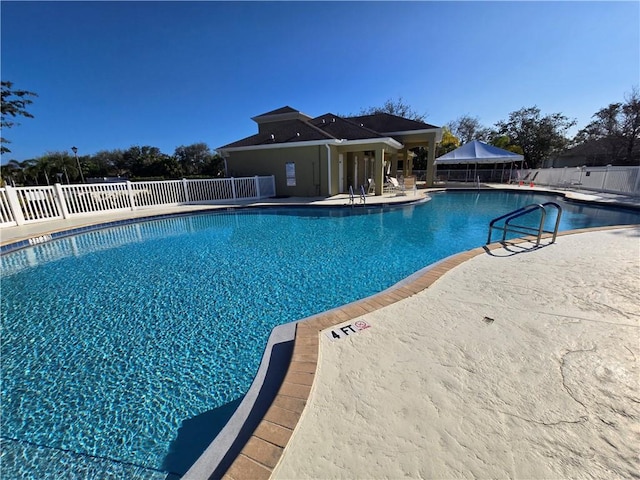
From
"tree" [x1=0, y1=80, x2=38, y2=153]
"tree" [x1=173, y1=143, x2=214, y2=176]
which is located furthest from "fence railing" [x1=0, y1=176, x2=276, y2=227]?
"tree" [x1=173, y1=143, x2=214, y2=176]

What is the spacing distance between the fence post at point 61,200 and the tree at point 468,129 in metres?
41.2

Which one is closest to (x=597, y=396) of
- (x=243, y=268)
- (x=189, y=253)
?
(x=243, y=268)

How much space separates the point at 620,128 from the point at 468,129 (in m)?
14.9

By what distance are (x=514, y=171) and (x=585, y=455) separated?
87.4 feet

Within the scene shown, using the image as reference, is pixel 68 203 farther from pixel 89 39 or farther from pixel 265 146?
pixel 265 146

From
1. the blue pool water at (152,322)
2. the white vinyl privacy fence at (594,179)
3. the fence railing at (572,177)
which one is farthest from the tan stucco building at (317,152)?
the white vinyl privacy fence at (594,179)

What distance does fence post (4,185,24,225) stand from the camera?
8.91 metres

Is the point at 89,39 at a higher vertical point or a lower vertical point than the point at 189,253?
higher

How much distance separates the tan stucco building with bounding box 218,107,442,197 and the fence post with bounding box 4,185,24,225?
883 cm

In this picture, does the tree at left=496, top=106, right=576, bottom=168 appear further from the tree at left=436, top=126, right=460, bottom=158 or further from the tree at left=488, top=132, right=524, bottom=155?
the tree at left=436, top=126, right=460, bottom=158

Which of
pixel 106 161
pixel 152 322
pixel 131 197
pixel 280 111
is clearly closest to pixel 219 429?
pixel 152 322

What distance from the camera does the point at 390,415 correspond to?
1.68 metres

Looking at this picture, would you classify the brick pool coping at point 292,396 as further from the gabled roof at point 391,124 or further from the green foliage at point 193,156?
the green foliage at point 193,156

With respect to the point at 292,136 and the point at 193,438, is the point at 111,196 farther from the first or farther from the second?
the point at 193,438
